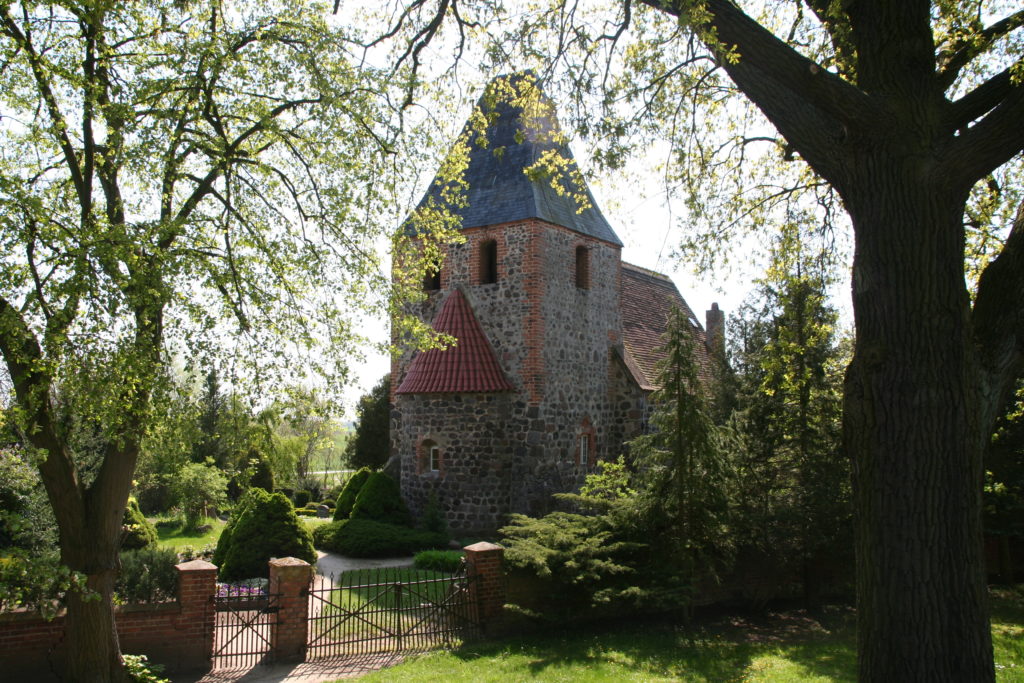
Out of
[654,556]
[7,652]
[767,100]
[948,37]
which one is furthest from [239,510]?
[948,37]

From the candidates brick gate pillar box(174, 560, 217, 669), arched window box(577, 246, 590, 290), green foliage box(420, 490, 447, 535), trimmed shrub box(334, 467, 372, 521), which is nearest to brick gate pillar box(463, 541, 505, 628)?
brick gate pillar box(174, 560, 217, 669)

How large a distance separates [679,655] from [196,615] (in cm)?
605

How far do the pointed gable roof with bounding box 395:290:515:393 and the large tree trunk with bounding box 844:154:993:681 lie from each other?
12640 millimetres

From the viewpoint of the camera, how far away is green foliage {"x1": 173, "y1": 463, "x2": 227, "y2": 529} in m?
20.9

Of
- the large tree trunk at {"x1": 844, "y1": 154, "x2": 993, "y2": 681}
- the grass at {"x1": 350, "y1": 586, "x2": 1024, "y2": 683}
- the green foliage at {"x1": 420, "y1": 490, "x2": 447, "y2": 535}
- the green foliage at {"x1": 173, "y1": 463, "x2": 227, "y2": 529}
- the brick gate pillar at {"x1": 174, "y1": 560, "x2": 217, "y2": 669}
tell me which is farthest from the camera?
the green foliage at {"x1": 173, "y1": 463, "x2": 227, "y2": 529}

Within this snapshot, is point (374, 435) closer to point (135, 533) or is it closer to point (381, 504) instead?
point (381, 504)

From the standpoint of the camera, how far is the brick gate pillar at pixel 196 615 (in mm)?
8961

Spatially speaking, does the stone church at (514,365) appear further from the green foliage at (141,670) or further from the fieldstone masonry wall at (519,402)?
the green foliage at (141,670)

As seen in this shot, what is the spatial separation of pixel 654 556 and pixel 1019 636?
4923 millimetres

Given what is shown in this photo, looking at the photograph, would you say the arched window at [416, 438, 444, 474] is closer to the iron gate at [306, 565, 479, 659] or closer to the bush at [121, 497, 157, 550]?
the bush at [121, 497, 157, 550]

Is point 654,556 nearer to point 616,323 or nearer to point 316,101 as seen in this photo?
point 316,101

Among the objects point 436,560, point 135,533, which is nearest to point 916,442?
point 436,560

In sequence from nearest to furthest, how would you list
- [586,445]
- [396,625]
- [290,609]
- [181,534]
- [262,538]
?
[290,609], [396,625], [262,538], [586,445], [181,534]

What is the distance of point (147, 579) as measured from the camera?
388 inches
